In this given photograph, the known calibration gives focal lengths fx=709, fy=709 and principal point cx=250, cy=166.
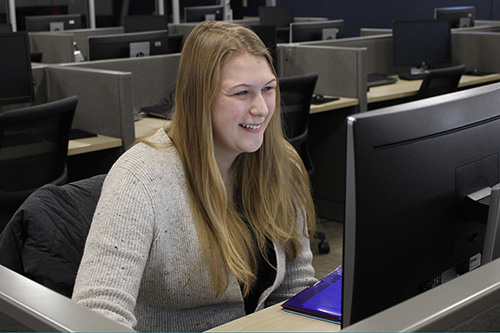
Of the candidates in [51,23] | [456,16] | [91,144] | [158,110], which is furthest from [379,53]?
[51,23]

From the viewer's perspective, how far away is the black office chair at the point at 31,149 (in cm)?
254

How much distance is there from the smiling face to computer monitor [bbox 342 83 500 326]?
45 centimetres

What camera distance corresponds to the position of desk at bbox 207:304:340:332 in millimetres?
1221

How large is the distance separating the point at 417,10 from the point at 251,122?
735cm

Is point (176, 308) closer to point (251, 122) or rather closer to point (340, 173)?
point (251, 122)

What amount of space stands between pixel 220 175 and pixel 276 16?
679 cm

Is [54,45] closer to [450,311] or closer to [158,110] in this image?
[158,110]

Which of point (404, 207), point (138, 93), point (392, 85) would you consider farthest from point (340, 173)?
point (404, 207)

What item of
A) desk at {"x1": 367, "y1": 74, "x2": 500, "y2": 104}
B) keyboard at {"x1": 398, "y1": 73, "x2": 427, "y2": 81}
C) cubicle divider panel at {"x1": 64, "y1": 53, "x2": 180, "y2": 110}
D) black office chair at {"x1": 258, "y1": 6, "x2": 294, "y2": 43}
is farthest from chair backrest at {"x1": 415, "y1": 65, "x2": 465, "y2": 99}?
black office chair at {"x1": 258, "y1": 6, "x2": 294, "y2": 43}

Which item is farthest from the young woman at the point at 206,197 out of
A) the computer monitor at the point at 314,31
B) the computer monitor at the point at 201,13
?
the computer monitor at the point at 201,13

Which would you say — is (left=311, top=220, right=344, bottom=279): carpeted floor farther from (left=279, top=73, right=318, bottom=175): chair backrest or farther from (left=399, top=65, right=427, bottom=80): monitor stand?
(left=399, top=65, right=427, bottom=80): monitor stand

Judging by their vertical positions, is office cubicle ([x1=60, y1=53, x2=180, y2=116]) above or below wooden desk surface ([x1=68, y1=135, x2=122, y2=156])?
above

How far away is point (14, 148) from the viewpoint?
2576 millimetres

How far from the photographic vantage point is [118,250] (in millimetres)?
1178
